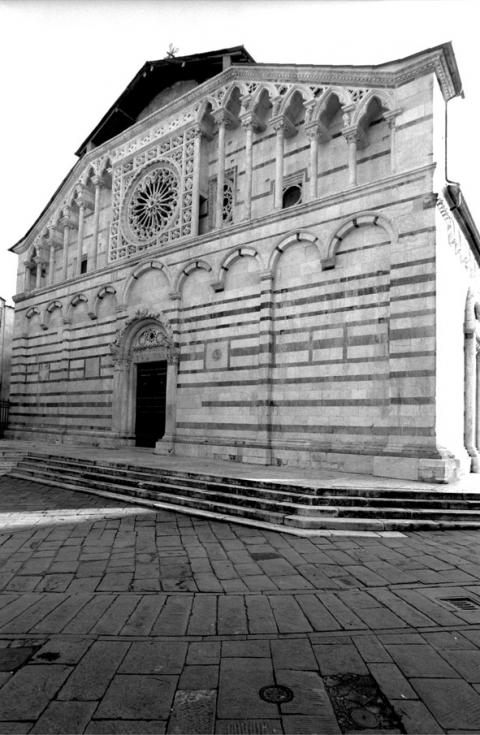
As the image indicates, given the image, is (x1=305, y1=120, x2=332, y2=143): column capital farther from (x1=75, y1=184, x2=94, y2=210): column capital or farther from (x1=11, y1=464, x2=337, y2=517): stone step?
(x1=75, y1=184, x2=94, y2=210): column capital

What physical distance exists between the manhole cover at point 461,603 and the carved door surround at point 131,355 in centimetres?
1229

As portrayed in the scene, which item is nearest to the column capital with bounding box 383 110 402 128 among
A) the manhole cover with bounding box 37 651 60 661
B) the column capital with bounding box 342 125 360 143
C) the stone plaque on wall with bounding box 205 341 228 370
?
the column capital with bounding box 342 125 360 143

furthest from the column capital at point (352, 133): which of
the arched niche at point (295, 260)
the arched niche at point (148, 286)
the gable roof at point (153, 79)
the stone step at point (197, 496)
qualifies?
the stone step at point (197, 496)

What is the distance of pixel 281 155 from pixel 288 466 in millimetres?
9181

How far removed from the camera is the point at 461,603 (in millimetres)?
4480

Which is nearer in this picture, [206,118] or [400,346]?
[400,346]

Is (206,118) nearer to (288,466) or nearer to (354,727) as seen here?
(288,466)

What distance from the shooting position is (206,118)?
16.2 m

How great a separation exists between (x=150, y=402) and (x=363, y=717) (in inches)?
564

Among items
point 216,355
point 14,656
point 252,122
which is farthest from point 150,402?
point 14,656

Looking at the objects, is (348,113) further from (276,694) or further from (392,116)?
(276,694)

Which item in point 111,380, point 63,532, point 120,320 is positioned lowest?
point 63,532

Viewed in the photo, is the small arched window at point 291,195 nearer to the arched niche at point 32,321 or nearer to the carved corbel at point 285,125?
the carved corbel at point 285,125

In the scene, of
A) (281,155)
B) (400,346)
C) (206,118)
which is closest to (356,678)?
(400,346)
